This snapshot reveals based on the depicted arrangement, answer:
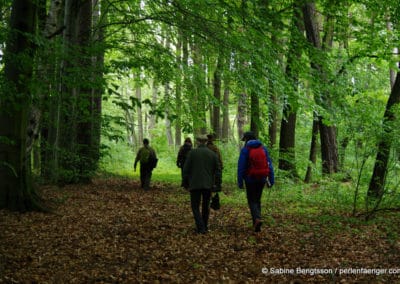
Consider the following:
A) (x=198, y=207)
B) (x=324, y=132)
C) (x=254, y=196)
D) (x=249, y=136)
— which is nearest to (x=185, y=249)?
(x=198, y=207)

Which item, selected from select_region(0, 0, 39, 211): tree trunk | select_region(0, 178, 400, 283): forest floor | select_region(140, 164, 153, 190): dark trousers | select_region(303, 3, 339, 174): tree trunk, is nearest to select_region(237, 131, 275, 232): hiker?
select_region(0, 178, 400, 283): forest floor

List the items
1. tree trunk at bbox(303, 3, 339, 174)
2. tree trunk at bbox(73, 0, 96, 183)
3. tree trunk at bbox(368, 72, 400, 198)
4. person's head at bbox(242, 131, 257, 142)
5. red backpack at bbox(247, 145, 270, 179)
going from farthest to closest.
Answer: tree trunk at bbox(73, 0, 96, 183), tree trunk at bbox(303, 3, 339, 174), tree trunk at bbox(368, 72, 400, 198), person's head at bbox(242, 131, 257, 142), red backpack at bbox(247, 145, 270, 179)

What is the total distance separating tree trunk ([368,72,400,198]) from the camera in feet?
27.7

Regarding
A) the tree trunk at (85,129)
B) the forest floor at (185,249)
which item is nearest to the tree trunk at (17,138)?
the forest floor at (185,249)

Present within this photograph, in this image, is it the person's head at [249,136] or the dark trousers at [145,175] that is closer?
the person's head at [249,136]

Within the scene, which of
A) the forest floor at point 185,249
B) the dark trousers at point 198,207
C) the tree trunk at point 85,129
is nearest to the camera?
the forest floor at point 185,249

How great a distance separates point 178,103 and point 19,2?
246 inches

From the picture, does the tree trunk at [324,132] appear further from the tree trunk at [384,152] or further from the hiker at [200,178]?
the hiker at [200,178]

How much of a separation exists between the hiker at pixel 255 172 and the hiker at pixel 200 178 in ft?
1.81

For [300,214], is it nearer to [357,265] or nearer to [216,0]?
[357,265]

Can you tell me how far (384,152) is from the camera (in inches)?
360

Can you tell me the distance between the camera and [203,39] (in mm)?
10391

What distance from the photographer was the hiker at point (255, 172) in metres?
7.84

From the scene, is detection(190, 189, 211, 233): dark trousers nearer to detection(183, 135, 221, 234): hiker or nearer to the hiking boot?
detection(183, 135, 221, 234): hiker
